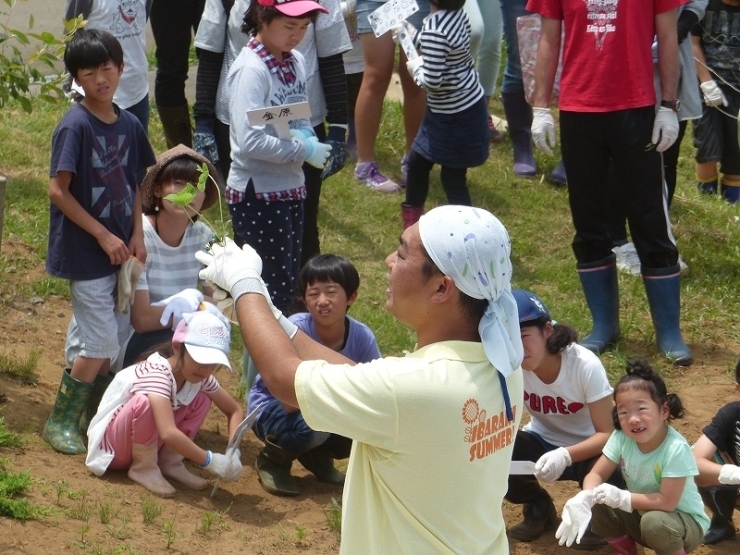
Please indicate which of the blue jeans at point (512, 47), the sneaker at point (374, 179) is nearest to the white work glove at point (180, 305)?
the sneaker at point (374, 179)

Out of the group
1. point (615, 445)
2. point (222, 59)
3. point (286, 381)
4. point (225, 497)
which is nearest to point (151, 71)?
point (222, 59)

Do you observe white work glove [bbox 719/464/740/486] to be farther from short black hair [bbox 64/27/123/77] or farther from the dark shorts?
the dark shorts

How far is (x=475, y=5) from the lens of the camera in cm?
777

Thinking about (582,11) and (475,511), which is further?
(582,11)

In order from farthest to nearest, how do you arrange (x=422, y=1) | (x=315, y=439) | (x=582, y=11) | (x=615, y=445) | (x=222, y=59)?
(x=422, y=1)
(x=222, y=59)
(x=582, y=11)
(x=315, y=439)
(x=615, y=445)

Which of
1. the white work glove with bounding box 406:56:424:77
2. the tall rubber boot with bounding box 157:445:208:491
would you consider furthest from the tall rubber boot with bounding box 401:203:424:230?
the tall rubber boot with bounding box 157:445:208:491

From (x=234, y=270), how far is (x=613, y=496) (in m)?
1.81

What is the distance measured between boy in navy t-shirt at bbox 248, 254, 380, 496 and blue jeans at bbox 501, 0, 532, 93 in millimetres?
3877

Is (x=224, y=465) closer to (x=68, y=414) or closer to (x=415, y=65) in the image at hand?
(x=68, y=414)

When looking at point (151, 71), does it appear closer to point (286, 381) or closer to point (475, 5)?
point (475, 5)

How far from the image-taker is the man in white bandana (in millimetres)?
2307

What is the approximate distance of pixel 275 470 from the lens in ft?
15.1

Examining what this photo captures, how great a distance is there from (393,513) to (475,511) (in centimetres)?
18

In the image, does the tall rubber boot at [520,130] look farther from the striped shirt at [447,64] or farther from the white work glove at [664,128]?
the white work glove at [664,128]
